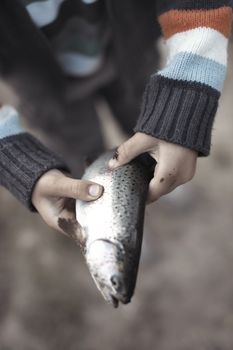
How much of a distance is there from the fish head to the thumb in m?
0.14

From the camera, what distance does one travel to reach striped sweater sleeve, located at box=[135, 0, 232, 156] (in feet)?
2.45

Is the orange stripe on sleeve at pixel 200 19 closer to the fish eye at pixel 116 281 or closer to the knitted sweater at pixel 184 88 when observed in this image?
the knitted sweater at pixel 184 88

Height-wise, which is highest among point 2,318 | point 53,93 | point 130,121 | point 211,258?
point 53,93

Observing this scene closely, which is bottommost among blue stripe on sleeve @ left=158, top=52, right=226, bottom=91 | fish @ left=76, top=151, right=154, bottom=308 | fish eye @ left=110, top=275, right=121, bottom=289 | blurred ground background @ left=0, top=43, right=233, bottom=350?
blurred ground background @ left=0, top=43, right=233, bottom=350

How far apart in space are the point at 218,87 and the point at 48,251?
92 centimetres

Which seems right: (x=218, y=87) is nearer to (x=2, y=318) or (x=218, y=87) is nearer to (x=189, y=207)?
(x=189, y=207)

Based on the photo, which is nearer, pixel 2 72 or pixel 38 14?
pixel 38 14

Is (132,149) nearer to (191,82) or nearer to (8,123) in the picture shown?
(191,82)

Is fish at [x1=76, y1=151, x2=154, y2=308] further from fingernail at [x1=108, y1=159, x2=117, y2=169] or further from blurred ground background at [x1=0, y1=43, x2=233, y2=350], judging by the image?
blurred ground background at [x1=0, y1=43, x2=233, y2=350]

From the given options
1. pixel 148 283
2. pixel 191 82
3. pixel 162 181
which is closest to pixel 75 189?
pixel 162 181

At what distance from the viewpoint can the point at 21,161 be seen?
0.82 m

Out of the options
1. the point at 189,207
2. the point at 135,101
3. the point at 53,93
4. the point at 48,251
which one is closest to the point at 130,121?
the point at 135,101

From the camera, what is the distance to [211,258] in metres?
1.46

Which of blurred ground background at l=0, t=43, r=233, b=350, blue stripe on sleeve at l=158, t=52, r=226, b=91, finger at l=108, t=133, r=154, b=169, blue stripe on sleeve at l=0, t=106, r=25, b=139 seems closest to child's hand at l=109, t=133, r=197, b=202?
finger at l=108, t=133, r=154, b=169
